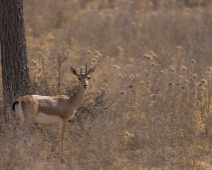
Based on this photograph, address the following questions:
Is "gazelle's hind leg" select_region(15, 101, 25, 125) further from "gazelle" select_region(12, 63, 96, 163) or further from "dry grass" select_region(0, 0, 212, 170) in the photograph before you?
"dry grass" select_region(0, 0, 212, 170)

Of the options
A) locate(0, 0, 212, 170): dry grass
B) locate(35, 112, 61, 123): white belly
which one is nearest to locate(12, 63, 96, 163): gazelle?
locate(35, 112, 61, 123): white belly

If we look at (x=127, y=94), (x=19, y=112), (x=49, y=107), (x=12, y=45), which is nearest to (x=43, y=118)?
(x=49, y=107)

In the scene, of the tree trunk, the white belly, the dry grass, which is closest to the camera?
the dry grass

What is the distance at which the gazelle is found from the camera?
7750 millimetres

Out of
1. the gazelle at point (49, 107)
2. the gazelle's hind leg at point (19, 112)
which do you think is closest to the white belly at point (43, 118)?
the gazelle at point (49, 107)

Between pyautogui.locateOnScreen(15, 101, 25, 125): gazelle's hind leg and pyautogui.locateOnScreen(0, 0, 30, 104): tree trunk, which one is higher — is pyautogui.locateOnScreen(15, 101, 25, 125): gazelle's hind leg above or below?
below

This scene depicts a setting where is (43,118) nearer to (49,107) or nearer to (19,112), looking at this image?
(49,107)

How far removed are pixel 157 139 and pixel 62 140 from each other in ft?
3.98

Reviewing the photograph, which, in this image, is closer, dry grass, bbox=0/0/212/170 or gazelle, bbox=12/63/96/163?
dry grass, bbox=0/0/212/170

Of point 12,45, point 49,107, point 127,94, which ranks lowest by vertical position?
point 127,94

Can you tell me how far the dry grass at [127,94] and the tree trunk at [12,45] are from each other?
0.81ft

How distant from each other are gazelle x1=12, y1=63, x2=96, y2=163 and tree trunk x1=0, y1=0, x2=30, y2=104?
114 centimetres

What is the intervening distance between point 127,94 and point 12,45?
7.02ft

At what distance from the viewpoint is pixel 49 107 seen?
7914 mm
